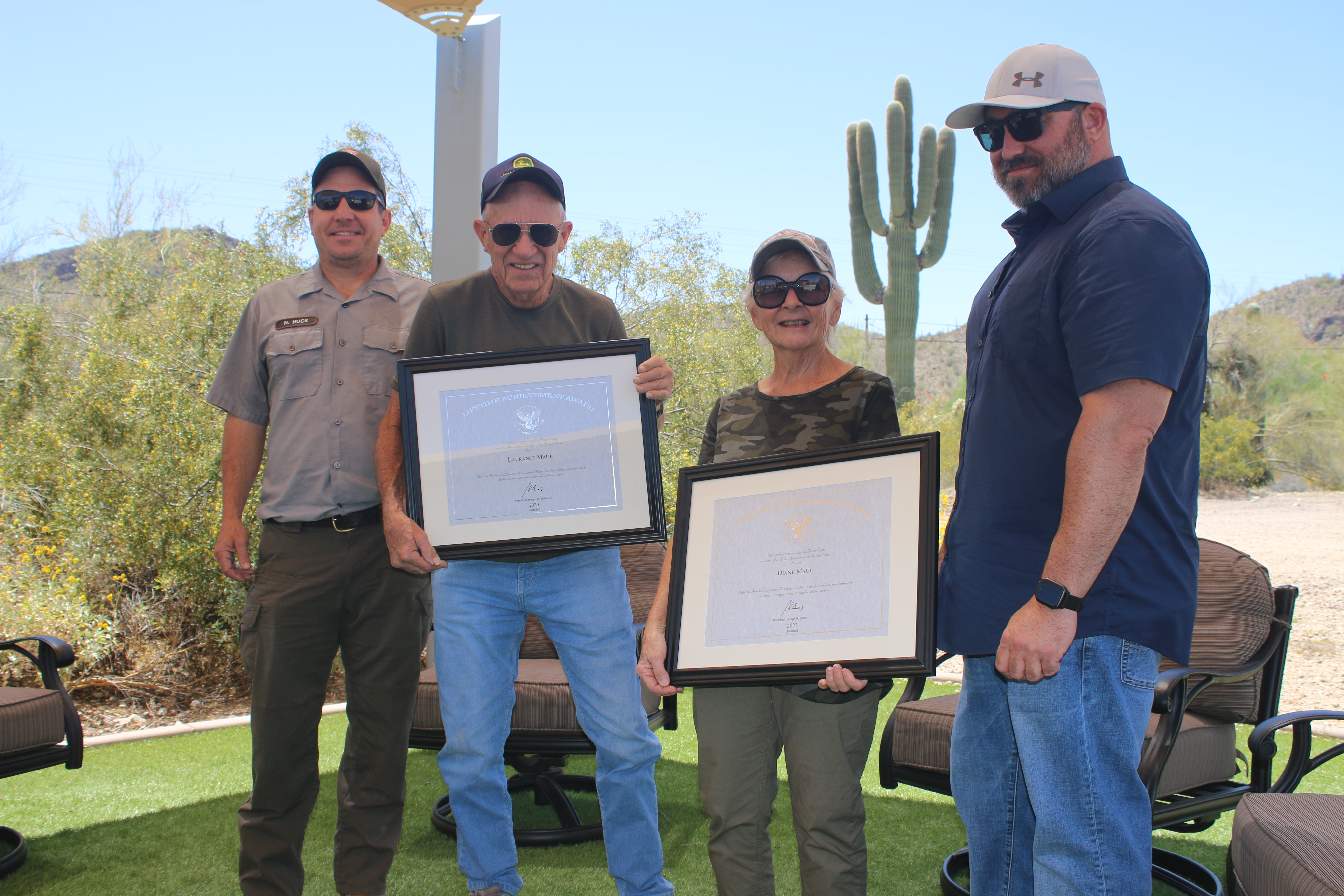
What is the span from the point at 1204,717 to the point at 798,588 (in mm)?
1948

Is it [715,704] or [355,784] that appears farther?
[355,784]

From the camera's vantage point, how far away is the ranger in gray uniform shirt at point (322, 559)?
2568 millimetres

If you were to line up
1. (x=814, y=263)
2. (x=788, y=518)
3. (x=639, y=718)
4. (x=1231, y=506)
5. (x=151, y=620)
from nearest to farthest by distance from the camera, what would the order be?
(x=788, y=518) → (x=814, y=263) → (x=639, y=718) → (x=151, y=620) → (x=1231, y=506)

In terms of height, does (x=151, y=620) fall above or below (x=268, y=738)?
below

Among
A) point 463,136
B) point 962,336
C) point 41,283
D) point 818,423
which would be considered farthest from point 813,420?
point 962,336

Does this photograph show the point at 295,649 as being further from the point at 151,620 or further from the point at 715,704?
the point at 151,620

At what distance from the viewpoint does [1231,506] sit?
13727 millimetres

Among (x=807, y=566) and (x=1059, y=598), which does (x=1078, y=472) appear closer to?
(x=1059, y=598)

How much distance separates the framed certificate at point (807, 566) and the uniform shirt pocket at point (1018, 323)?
22 centimetres

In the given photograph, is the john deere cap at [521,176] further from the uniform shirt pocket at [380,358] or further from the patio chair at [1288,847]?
the patio chair at [1288,847]

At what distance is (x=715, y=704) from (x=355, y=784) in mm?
1285

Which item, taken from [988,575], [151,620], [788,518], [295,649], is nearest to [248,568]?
[295,649]

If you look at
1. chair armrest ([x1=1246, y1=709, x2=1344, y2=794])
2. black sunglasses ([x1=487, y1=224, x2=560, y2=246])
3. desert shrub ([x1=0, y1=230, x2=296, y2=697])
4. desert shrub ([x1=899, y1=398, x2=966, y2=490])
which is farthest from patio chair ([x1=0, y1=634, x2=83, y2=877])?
desert shrub ([x1=899, y1=398, x2=966, y2=490])

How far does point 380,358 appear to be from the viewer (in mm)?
2736
